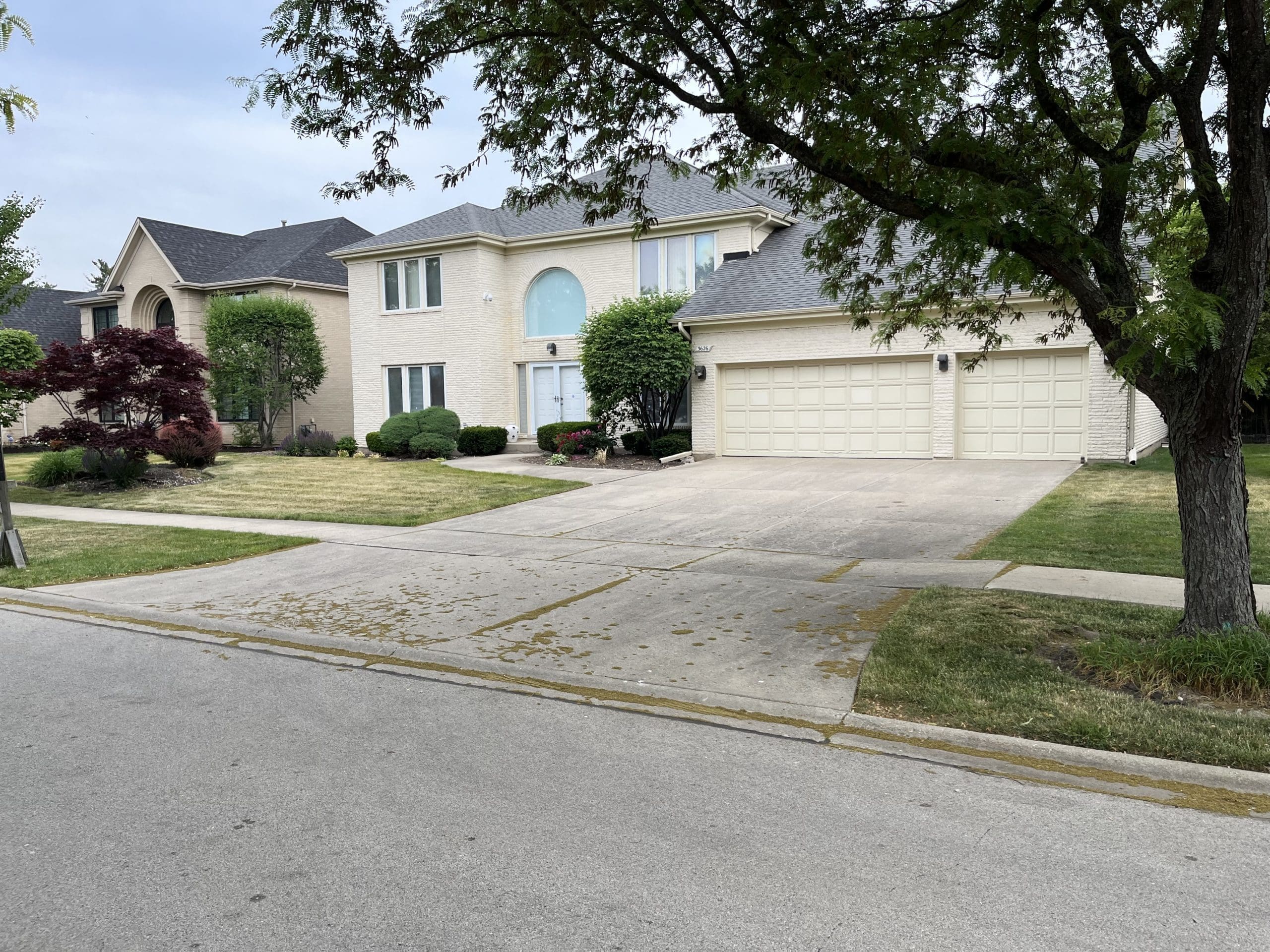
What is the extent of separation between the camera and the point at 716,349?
2181 cm

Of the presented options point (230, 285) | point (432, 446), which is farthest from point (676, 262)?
point (230, 285)

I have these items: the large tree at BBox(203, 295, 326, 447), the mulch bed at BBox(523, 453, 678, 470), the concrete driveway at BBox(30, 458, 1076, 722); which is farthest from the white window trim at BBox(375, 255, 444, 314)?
the concrete driveway at BBox(30, 458, 1076, 722)

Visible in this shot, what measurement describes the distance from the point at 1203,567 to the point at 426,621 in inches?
232

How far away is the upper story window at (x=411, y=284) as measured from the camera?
1062 inches

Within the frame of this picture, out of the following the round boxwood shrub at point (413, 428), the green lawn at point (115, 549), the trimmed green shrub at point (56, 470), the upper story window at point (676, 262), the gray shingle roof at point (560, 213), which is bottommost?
the green lawn at point (115, 549)

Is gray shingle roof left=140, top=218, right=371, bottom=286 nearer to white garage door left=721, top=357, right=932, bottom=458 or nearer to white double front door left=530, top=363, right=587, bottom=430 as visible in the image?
white double front door left=530, top=363, right=587, bottom=430

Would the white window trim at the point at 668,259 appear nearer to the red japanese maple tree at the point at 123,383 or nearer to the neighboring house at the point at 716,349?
the neighboring house at the point at 716,349

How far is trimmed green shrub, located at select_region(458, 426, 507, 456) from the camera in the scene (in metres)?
25.0

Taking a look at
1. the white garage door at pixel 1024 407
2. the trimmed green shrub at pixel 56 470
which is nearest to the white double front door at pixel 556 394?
the white garage door at pixel 1024 407

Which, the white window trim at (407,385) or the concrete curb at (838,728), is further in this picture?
the white window trim at (407,385)

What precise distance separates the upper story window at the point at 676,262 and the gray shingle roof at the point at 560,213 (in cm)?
78

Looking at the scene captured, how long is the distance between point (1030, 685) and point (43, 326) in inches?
1612

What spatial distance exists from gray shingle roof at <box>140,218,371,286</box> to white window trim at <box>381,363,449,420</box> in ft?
19.3

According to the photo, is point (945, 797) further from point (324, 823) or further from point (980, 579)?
point (980, 579)
